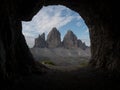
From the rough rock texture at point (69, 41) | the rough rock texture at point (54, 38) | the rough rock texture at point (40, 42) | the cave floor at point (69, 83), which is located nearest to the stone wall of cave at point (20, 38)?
the cave floor at point (69, 83)

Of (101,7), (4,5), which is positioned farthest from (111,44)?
(4,5)

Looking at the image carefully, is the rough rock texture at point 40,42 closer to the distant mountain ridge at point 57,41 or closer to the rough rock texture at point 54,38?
the distant mountain ridge at point 57,41

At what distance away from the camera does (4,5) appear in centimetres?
1497

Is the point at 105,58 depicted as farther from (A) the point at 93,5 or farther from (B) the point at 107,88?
(B) the point at 107,88

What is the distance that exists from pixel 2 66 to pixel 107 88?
7582 mm

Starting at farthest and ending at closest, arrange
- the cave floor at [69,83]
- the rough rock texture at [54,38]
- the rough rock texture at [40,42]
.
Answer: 1. the rough rock texture at [54,38]
2. the rough rock texture at [40,42]
3. the cave floor at [69,83]

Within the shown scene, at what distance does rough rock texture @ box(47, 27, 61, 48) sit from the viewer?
7392 inches

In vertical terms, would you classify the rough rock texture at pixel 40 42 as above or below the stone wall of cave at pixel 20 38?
below

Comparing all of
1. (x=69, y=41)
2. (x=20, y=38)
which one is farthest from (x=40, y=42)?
(x=20, y=38)

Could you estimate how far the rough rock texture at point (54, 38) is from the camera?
18775 cm

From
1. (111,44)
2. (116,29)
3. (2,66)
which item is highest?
(116,29)

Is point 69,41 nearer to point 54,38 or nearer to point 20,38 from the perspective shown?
point 54,38

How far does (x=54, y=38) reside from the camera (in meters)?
192

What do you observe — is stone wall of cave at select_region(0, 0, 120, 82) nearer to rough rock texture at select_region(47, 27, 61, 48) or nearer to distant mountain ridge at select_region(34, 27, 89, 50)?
distant mountain ridge at select_region(34, 27, 89, 50)
